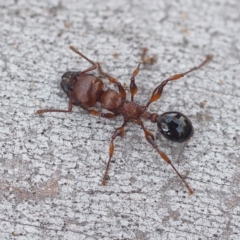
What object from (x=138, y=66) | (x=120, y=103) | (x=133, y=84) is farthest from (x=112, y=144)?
(x=138, y=66)

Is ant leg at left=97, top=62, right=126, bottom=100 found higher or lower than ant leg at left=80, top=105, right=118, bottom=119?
higher

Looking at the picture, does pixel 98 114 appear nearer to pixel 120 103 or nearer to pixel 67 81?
pixel 120 103

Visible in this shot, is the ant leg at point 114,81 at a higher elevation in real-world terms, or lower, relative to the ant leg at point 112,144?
higher

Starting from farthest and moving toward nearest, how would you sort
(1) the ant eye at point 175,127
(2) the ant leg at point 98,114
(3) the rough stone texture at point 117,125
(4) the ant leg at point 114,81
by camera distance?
(4) the ant leg at point 114,81, (2) the ant leg at point 98,114, (1) the ant eye at point 175,127, (3) the rough stone texture at point 117,125

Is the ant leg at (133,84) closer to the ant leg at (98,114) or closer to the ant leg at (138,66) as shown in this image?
the ant leg at (138,66)

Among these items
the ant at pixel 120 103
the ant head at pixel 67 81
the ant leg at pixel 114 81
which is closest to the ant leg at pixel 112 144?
the ant at pixel 120 103

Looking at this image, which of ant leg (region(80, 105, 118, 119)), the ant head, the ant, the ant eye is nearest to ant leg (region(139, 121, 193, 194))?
the ant

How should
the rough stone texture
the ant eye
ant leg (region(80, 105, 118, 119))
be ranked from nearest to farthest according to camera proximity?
the rough stone texture, the ant eye, ant leg (region(80, 105, 118, 119))

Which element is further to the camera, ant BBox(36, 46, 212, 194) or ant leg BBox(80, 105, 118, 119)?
ant leg BBox(80, 105, 118, 119)

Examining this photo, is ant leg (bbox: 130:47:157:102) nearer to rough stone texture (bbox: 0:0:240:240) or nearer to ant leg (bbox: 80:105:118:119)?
rough stone texture (bbox: 0:0:240:240)
